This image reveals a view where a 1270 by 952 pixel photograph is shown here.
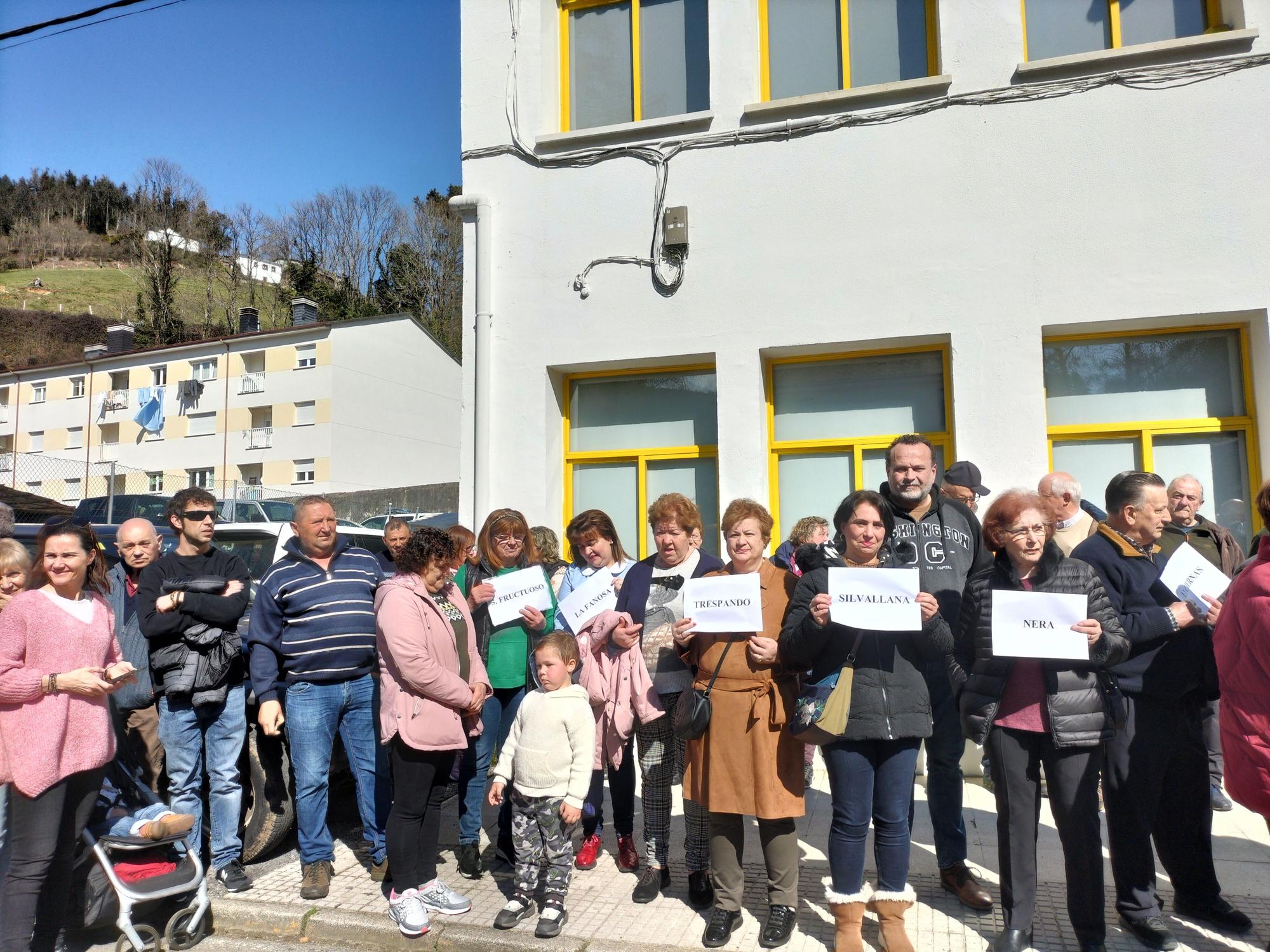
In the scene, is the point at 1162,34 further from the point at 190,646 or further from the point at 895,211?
the point at 190,646

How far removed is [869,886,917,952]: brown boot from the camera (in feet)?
12.6

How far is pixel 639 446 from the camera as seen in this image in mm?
8219

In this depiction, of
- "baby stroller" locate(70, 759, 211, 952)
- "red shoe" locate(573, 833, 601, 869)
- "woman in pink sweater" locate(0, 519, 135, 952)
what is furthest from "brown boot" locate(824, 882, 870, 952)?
"woman in pink sweater" locate(0, 519, 135, 952)

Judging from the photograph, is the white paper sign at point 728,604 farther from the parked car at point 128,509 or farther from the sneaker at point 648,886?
the parked car at point 128,509

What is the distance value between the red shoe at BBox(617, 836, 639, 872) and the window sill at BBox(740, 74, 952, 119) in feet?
19.1

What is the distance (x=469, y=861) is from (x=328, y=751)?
989 mm

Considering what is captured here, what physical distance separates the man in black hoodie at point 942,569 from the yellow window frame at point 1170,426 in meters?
3.01

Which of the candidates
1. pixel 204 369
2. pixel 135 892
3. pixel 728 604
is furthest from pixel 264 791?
pixel 204 369

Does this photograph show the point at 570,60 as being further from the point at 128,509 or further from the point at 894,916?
the point at 128,509

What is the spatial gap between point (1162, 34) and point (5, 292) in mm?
80647

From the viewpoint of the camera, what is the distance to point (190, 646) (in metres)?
4.86

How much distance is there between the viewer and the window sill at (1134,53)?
6.73m

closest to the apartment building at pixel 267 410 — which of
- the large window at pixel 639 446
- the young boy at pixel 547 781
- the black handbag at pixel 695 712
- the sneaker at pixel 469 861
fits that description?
the large window at pixel 639 446

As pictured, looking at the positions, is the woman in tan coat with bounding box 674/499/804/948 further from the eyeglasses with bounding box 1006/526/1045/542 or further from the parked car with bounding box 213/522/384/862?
the parked car with bounding box 213/522/384/862
